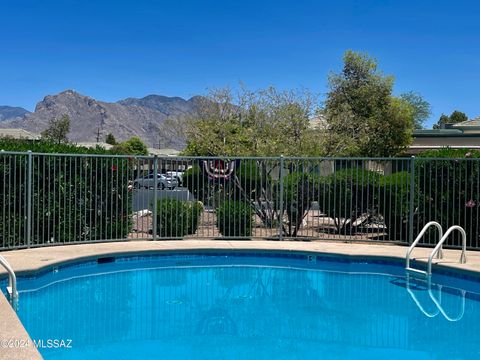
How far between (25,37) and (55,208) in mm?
62936

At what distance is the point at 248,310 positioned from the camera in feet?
28.0

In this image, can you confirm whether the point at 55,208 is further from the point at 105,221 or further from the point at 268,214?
the point at 268,214

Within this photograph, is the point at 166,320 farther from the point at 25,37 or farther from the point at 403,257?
the point at 25,37

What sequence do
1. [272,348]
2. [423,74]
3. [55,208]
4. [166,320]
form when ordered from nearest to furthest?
[272,348] → [166,320] → [55,208] → [423,74]

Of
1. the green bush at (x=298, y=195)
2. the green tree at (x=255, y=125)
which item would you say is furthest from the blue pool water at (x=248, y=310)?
the green tree at (x=255, y=125)

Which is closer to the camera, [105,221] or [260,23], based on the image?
[105,221]

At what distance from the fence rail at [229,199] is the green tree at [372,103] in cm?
1370

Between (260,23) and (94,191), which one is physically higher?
(260,23)

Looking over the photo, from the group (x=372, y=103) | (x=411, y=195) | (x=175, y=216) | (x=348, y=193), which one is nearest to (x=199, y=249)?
(x=175, y=216)

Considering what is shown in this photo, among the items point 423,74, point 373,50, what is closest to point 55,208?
point 373,50

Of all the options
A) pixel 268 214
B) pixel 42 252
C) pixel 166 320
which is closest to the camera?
pixel 166 320

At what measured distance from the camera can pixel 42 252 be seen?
1091 cm

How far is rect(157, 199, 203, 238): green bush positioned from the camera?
13.5 meters

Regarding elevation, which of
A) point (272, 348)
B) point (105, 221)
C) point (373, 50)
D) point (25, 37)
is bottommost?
point (272, 348)
